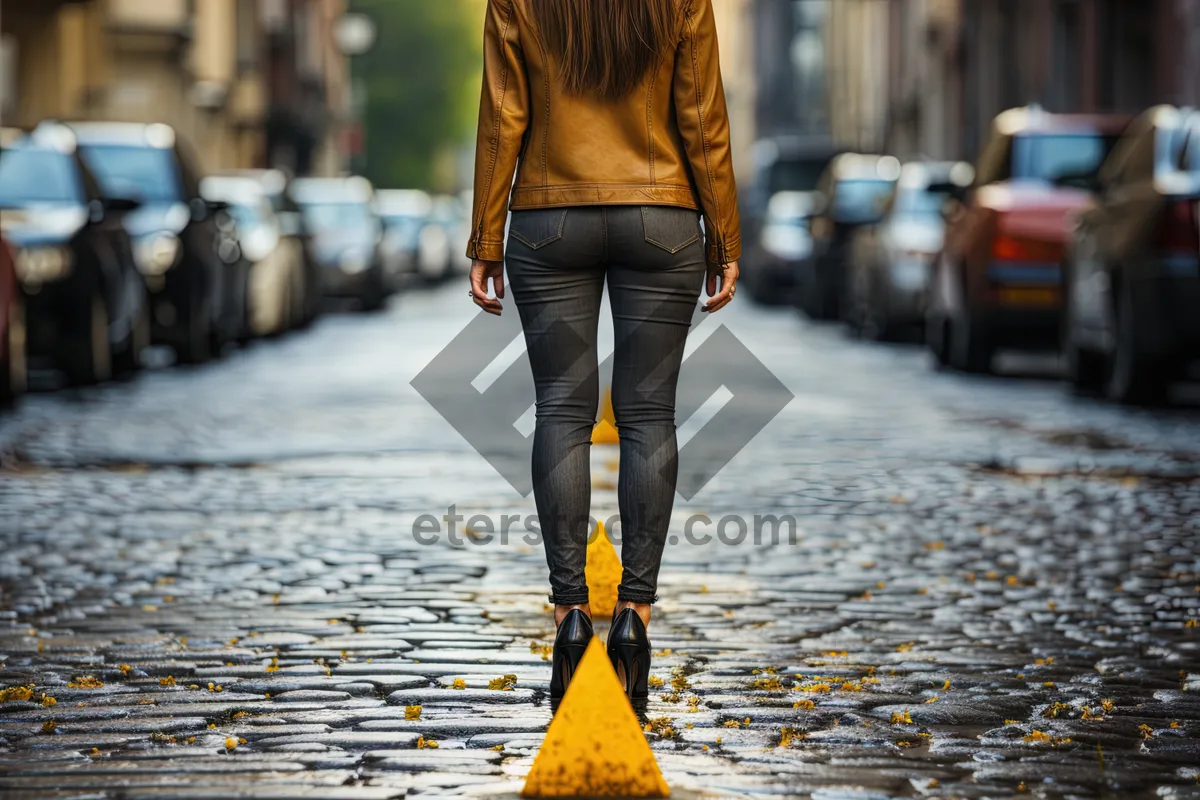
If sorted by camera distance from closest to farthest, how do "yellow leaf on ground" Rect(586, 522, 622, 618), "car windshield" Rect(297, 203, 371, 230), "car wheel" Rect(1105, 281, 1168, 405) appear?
1. "yellow leaf on ground" Rect(586, 522, 622, 618)
2. "car wheel" Rect(1105, 281, 1168, 405)
3. "car windshield" Rect(297, 203, 371, 230)

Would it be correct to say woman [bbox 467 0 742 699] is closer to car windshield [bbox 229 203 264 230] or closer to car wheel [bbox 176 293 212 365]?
car wheel [bbox 176 293 212 365]

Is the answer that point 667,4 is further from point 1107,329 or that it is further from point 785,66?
point 785,66

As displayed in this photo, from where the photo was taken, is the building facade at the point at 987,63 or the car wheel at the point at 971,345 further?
the building facade at the point at 987,63

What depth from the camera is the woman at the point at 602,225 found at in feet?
17.4

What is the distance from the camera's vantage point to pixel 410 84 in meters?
81.1

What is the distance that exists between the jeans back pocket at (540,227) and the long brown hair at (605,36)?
30 cm

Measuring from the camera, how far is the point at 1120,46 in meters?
31.5

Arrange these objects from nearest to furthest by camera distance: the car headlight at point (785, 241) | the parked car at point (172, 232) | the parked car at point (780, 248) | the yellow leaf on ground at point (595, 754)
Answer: the yellow leaf on ground at point (595, 754) → the parked car at point (172, 232) → the car headlight at point (785, 241) → the parked car at point (780, 248)

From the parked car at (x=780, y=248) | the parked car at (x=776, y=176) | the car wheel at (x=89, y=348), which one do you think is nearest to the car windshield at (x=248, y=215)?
the car wheel at (x=89, y=348)

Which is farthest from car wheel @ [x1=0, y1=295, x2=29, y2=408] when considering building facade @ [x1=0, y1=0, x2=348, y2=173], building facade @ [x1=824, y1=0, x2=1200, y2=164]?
building facade @ [x1=0, y1=0, x2=348, y2=173]

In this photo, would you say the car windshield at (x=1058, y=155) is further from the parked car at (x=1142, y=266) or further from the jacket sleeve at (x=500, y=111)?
the jacket sleeve at (x=500, y=111)

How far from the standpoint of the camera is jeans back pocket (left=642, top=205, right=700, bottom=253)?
5.34m

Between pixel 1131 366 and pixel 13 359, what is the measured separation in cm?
687

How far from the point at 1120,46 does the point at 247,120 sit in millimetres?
28174
